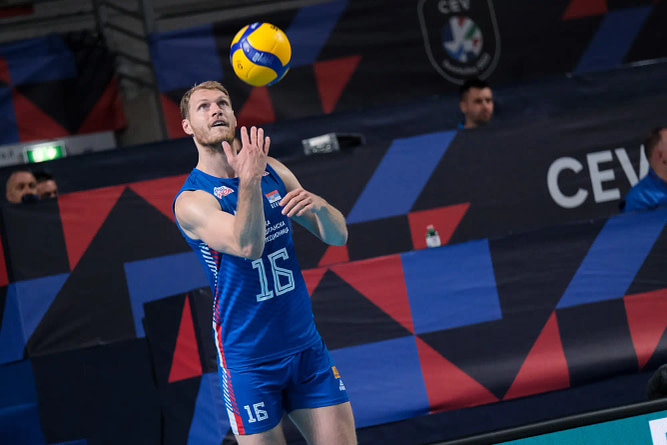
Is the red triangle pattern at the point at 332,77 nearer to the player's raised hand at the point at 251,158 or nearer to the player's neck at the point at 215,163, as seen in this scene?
the player's neck at the point at 215,163

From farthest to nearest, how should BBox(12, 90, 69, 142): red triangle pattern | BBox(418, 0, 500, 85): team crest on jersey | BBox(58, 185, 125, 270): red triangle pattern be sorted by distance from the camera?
BBox(418, 0, 500, 85): team crest on jersey → BBox(12, 90, 69, 142): red triangle pattern → BBox(58, 185, 125, 270): red triangle pattern

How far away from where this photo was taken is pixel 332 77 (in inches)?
356

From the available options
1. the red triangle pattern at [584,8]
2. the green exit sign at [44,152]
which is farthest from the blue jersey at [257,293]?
the red triangle pattern at [584,8]

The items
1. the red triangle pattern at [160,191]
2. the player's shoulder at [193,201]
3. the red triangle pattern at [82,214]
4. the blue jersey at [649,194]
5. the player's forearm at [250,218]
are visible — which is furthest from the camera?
the red triangle pattern at [160,191]

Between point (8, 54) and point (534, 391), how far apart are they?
6.93 metres

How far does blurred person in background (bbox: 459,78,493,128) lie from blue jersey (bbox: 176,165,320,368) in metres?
4.45

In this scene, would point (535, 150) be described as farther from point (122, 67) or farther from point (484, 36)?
point (122, 67)

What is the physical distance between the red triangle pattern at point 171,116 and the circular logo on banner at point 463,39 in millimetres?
3270

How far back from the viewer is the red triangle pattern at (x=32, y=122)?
8.91 metres

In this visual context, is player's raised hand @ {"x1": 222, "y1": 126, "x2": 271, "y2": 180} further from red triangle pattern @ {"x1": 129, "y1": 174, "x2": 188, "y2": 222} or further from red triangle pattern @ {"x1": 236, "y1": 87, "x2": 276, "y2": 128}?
red triangle pattern @ {"x1": 236, "y1": 87, "x2": 276, "y2": 128}

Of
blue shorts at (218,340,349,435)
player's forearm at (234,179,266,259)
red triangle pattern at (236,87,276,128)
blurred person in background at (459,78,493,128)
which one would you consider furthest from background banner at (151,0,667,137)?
player's forearm at (234,179,266,259)

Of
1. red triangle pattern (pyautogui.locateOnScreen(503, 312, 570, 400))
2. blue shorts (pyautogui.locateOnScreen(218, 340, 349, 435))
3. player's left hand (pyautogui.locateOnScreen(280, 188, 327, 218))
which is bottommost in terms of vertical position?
red triangle pattern (pyautogui.locateOnScreen(503, 312, 570, 400))

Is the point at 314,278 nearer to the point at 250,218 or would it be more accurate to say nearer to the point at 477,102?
the point at 250,218

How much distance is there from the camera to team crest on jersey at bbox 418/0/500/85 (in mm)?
9172
